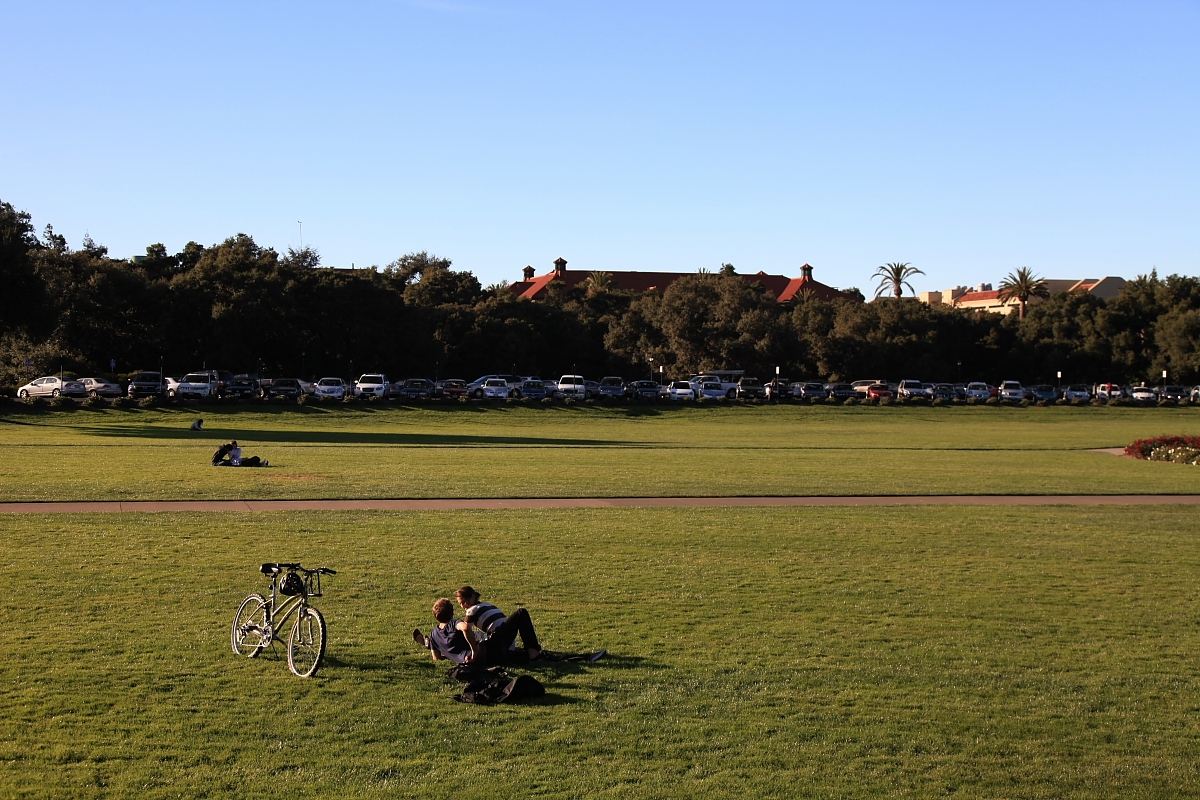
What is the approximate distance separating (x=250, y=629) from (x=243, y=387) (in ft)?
204

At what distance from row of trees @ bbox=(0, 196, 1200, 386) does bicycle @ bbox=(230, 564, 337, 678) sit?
218 ft

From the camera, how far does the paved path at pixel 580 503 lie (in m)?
24.8

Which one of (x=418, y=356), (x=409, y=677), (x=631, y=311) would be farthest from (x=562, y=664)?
(x=631, y=311)

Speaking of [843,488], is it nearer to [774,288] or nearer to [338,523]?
[338,523]

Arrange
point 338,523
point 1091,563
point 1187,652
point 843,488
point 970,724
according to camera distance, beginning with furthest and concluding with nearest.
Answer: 1. point 843,488
2. point 338,523
3. point 1091,563
4. point 1187,652
5. point 970,724

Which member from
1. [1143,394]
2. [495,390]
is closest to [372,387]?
[495,390]

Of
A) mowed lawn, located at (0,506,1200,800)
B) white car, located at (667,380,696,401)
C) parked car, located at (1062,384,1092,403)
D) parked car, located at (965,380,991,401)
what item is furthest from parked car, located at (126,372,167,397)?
parked car, located at (1062,384,1092,403)

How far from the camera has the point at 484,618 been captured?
12.5m

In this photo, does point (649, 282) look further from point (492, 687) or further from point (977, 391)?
point (492, 687)

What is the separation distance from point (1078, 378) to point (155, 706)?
102 m

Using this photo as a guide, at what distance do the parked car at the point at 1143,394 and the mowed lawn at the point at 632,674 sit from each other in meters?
72.2

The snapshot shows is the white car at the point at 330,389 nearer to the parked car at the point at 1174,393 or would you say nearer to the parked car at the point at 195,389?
the parked car at the point at 195,389

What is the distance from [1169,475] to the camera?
37.1 meters

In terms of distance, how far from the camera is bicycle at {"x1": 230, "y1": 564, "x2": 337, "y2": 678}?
12023 millimetres
